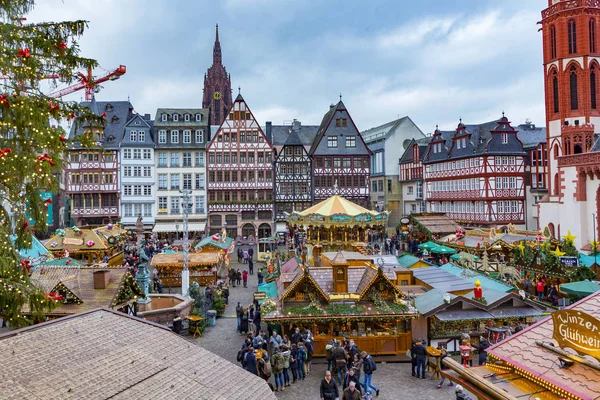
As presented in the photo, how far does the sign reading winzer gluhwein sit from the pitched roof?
1295cm

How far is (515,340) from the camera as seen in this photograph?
667 cm

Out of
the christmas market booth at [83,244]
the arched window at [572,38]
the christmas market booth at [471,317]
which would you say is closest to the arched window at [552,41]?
the arched window at [572,38]

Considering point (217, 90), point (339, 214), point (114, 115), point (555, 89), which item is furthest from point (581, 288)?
point (217, 90)

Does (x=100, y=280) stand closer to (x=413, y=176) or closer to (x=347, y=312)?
(x=347, y=312)

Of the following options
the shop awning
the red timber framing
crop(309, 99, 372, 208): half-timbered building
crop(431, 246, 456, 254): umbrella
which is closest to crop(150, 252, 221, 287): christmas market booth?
crop(431, 246, 456, 254): umbrella

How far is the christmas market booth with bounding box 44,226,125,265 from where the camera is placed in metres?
27.9

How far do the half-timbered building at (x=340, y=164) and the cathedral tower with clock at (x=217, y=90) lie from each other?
121 ft

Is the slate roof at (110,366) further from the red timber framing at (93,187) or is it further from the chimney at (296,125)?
the chimney at (296,125)

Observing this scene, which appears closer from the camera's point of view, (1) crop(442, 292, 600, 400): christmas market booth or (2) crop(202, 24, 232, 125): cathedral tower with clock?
(1) crop(442, 292, 600, 400): christmas market booth

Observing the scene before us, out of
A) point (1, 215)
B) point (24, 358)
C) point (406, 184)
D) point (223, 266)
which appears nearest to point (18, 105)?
point (1, 215)

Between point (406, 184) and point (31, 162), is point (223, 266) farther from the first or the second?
point (406, 184)

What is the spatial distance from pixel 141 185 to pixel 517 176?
34.9 m

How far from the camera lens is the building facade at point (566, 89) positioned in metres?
36.4

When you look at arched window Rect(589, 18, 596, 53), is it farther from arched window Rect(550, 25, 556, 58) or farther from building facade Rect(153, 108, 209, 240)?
building facade Rect(153, 108, 209, 240)
